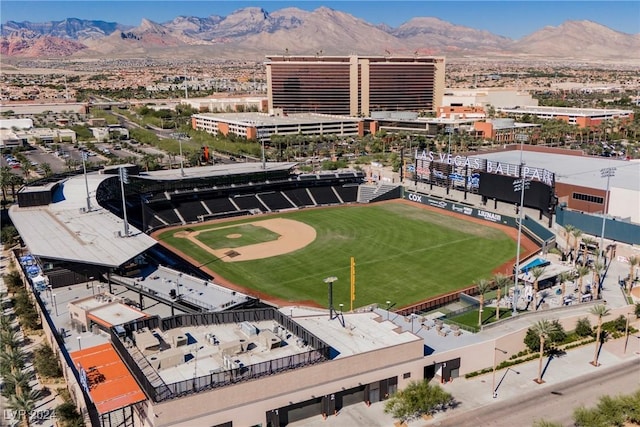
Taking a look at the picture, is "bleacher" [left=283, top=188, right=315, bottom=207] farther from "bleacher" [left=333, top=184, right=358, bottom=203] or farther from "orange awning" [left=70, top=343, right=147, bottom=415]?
"orange awning" [left=70, top=343, right=147, bottom=415]

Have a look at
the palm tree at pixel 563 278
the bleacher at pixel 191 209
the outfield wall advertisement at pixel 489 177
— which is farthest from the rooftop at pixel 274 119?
the palm tree at pixel 563 278

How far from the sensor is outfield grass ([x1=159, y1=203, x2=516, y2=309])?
195 feet

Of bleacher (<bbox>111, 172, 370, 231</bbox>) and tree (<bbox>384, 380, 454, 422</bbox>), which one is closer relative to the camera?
tree (<bbox>384, 380, 454, 422</bbox>)

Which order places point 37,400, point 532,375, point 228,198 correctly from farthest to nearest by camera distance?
1. point 228,198
2. point 532,375
3. point 37,400

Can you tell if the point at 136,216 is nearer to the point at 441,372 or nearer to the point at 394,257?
the point at 394,257

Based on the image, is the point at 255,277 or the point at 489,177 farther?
the point at 489,177

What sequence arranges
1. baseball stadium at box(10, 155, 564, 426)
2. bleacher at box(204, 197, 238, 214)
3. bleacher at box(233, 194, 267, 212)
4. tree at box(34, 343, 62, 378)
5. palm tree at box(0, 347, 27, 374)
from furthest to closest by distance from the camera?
bleacher at box(233, 194, 267, 212), bleacher at box(204, 197, 238, 214), tree at box(34, 343, 62, 378), palm tree at box(0, 347, 27, 374), baseball stadium at box(10, 155, 564, 426)

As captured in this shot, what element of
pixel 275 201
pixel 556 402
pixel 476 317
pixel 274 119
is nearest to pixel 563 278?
pixel 476 317

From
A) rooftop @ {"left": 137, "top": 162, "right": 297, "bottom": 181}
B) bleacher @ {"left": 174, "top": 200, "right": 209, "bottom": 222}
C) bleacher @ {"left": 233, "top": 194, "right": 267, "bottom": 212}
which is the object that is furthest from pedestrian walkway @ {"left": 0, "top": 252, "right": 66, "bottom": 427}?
bleacher @ {"left": 233, "top": 194, "right": 267, "bottom": 212}

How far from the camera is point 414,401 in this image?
3453 centimetres

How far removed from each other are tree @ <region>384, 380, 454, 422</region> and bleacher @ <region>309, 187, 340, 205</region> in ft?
218

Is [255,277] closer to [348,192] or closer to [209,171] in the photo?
[209,171]

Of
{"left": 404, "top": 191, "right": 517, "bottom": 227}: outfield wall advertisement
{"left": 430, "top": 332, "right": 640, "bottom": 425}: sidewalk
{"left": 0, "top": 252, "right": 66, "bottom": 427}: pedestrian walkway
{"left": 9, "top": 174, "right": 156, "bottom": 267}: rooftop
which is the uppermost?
{"left": 9, "top": 174, "right": 156, "bottom": 267}: rooftop

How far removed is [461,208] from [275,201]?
31972mm
